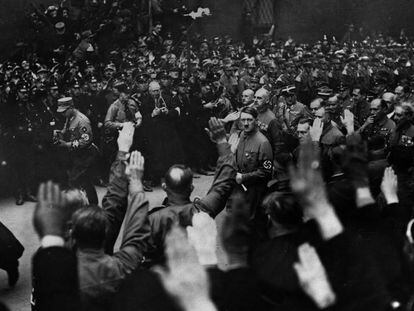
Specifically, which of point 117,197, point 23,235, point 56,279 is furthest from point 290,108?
point 56,279

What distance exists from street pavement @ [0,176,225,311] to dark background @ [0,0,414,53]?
33.5 feet

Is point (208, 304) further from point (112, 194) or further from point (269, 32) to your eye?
point (269, 32)

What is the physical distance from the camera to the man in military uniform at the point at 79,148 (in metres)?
7.21

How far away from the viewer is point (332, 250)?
116 inches

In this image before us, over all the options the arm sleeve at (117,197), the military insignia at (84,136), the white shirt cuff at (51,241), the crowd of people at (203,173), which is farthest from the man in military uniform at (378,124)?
the white shirt cuff at (51,241)

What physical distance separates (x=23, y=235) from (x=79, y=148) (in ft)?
4.32

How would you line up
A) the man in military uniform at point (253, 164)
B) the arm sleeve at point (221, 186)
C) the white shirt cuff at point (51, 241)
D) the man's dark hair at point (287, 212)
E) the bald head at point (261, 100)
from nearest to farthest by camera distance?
the white shirt cuff at point (51, 241), the man's dark hair at point (287, 212), the arm sleeve at point (221, 186), the man in military uniform at point (253, 164), the bald head at point (261, 100)

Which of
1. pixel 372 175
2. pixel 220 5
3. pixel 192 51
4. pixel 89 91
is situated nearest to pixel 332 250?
pixel 372 175

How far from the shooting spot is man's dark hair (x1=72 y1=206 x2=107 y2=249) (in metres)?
→ 3.01

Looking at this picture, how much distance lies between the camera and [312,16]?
19.8m

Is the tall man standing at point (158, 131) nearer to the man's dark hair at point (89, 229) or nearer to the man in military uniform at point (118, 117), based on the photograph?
the man in military uniform at point (118, 117)

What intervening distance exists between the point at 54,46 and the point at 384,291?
11992 millimetres

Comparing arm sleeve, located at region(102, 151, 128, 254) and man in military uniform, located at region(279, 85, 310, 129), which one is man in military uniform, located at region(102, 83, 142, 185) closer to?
man in military uniform, located at region(279, 85, 310, 129)

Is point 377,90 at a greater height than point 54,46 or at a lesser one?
lesser
